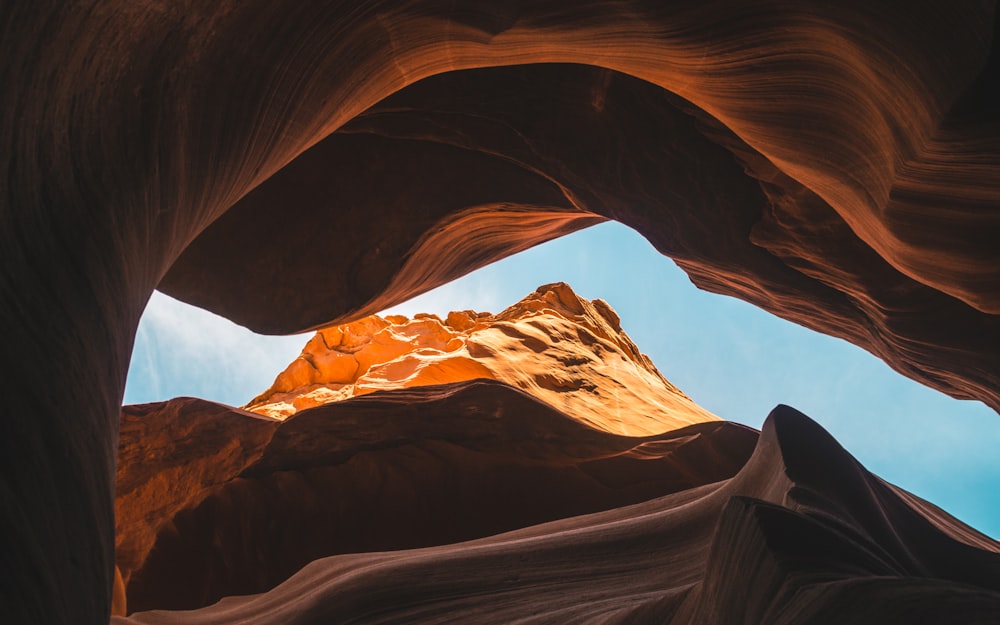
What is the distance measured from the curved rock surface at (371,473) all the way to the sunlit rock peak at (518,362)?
1.38 meters

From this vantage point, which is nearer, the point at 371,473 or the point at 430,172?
the point at 430,172

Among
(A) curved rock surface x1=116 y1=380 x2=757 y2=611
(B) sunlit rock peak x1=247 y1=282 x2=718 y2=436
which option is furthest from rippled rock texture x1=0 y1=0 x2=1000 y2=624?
(B) sunlit rock peak x1=247 y1=282 x2=718 y2=436

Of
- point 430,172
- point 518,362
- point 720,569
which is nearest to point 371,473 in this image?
point 430,172

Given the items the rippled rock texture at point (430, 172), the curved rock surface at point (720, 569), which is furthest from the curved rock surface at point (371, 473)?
the curved rock surface at point (720, 569)

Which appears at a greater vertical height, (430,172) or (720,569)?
(430,172)

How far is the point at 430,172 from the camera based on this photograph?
22.2ft

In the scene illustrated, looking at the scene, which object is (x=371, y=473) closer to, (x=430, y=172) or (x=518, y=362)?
(x=430, y=172)

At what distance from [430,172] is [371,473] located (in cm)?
327

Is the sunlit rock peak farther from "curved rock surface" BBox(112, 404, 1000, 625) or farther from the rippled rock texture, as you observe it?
"curved rock surface" BBox(112, 404, 1000, 625)

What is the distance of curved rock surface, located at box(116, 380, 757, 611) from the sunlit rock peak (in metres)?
1.38

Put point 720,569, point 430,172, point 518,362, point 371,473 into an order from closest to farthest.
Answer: point 720,569, point 430,172, point 371,473, point 518,362

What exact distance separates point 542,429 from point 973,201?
465cm

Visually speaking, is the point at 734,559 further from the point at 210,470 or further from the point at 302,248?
the point at 210,470

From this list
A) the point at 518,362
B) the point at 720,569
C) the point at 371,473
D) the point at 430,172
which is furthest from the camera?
the point at 518,362
